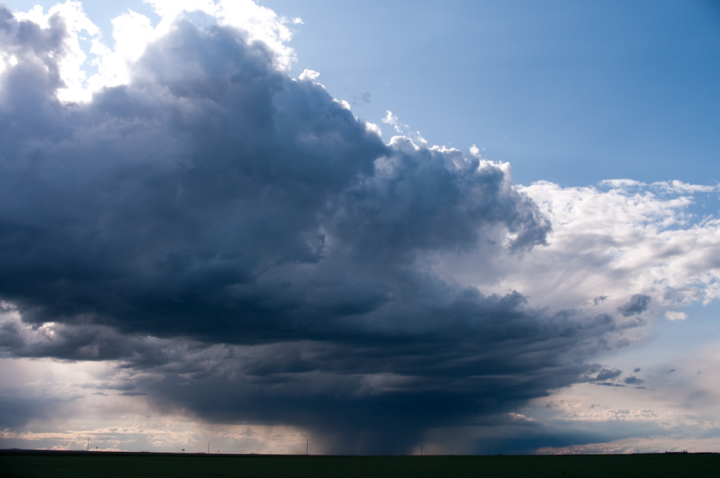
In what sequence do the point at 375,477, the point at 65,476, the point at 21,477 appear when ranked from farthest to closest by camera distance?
the point at 375,477
the point at 65,476
the point at 21,477

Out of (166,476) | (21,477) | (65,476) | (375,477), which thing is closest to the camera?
(21,477)

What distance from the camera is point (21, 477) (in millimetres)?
107562

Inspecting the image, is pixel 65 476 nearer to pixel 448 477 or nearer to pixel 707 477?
pixel 448 477

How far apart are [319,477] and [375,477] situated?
49.5 ft

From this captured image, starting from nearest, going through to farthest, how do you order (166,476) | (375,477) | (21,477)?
(21,477) < (166,476) < (375,477)

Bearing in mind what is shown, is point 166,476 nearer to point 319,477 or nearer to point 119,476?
point 119,476

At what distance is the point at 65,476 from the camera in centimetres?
11712

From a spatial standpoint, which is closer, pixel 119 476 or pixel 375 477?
pixel 119 476

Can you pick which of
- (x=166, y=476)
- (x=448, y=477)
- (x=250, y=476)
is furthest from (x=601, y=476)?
(x=166, y=476)

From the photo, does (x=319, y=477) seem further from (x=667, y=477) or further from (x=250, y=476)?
(x=667, y=477)

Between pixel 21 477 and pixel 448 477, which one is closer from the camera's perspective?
pixel 21 477

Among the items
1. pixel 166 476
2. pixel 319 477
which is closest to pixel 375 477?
pixel 319 477

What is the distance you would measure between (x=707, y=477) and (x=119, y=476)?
5432 inches

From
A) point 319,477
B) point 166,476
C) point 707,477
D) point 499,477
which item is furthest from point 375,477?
point 707,477
